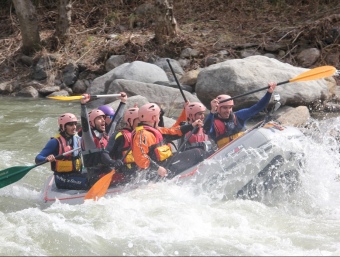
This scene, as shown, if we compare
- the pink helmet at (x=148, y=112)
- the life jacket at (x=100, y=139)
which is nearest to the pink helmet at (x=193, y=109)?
the pink helmet at (x=148, y=112)

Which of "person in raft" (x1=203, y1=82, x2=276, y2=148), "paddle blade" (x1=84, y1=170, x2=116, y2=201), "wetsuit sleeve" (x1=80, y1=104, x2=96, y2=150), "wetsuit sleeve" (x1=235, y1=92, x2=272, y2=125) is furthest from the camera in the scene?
"wetsuit sleeve" (x1=235, y1=92, x2=272, y2=125)

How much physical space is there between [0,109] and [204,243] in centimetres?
764

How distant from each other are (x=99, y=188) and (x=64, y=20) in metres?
9.23

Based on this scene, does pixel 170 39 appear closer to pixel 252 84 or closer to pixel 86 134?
pixel 252 84

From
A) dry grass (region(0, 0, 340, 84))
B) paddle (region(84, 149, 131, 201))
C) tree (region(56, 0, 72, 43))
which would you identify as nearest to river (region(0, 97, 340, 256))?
paddle (region(84, 149, 131, 201))

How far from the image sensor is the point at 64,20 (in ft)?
48.5

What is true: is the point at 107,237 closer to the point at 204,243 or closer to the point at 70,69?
the point at 204,243

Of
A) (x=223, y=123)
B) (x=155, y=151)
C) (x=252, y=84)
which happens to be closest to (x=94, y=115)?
(x=155, y=151)

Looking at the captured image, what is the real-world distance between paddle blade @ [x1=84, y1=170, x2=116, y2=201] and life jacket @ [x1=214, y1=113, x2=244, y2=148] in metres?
1.41

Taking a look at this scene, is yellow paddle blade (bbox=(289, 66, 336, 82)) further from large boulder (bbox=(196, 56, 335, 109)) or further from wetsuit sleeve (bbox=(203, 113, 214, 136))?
large boulder (bbox=(196, 56, 335, 109))

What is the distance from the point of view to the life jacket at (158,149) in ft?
21.0

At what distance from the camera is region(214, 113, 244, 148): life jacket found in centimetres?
705

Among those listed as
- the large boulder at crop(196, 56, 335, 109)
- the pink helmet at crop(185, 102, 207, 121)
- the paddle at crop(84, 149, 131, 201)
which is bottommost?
the large boulder at crop(196, 56, 335, 109)

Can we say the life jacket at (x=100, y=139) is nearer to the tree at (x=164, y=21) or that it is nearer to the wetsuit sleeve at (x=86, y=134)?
the wetsuit sleeve at (x=86, y=134)
